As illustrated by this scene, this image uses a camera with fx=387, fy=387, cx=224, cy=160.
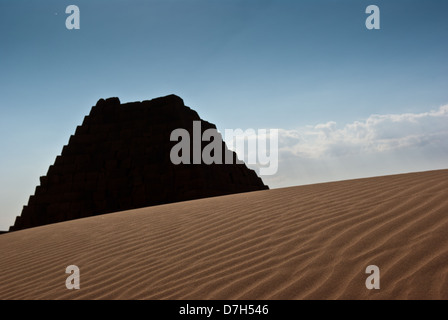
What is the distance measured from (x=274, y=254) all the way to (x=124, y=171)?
2155cm

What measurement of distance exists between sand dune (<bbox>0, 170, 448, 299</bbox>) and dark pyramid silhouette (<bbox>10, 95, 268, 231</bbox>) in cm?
1565

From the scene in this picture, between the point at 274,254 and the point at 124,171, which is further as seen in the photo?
the point at 124,171

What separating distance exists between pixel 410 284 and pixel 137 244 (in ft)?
11.5

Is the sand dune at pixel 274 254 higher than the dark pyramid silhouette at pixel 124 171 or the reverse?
the reverse

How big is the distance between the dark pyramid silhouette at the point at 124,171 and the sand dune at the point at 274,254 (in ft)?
51.3

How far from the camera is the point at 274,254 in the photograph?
378cm

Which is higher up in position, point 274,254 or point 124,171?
point 124,171

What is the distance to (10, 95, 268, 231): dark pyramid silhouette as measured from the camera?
22.6m

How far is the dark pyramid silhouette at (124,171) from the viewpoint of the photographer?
891 inches

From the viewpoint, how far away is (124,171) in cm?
2425

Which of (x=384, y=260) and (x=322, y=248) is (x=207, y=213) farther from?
(x=384, y=260)

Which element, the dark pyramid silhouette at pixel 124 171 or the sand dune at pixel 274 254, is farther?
the dark pyramid silhouette at pixel 124 171

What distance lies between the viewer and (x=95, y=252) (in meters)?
5.26
